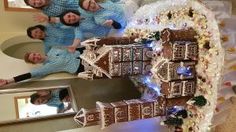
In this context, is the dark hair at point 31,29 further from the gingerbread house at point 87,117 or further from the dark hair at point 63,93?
the gingerbread house at point 87,117

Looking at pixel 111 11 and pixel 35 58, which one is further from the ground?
pixel 111 11

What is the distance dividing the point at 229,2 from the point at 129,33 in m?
0.68

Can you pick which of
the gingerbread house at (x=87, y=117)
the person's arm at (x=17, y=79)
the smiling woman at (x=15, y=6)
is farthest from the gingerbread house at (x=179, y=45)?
the smiling woman at (x=15, y=6)

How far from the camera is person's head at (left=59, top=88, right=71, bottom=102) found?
1.95 metres

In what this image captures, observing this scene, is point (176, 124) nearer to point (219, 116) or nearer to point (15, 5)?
point (219, 116)

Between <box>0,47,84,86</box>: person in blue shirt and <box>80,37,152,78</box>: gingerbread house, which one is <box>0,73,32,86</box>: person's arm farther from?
<box>80,37,152,78</box>: gingerbread house

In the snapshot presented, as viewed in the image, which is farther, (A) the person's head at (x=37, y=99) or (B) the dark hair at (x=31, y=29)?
(B) the dark hair at (x=31, y=29)

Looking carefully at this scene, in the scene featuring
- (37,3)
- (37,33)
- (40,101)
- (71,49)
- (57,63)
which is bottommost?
(40,101)

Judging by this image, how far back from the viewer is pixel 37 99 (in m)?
1.95

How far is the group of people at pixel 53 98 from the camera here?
1.89 meters

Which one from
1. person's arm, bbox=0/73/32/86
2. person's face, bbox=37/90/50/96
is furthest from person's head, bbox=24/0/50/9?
person's face, bbox=37/90/50/96

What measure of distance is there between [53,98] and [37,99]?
0.11m

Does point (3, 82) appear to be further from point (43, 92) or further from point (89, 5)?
point (89, 5)

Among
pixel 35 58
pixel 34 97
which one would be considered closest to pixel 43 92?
pixel 34 97
